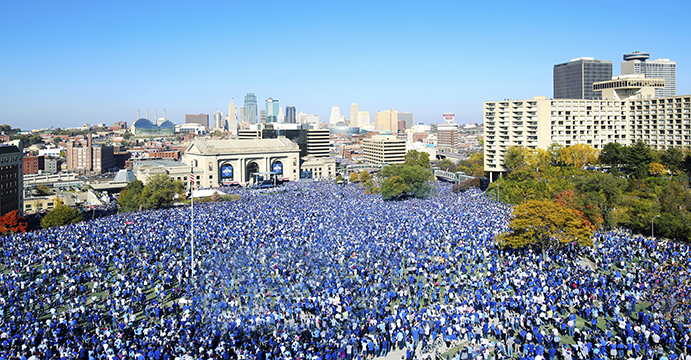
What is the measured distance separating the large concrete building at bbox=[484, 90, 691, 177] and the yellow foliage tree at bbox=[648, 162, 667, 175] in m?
8.29

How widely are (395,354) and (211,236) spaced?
72.6 ft

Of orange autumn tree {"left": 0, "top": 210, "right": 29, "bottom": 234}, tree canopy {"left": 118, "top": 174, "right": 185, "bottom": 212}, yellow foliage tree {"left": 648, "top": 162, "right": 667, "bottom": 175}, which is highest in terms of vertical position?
yellow foliage tree {"left": 648, "top": 162, "right": 667, "bottom": 175}

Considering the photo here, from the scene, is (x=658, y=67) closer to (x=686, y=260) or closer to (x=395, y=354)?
(x=686, y=260)

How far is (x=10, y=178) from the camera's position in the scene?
→ 58094mm

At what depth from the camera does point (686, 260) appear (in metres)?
31.3

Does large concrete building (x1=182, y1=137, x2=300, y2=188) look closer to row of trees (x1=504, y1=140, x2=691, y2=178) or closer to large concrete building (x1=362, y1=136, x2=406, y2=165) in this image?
large concrete building (x1=362, y1=136, x2=406, y2=165)

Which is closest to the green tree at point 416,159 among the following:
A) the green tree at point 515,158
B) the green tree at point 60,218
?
the green tree at point 515,158

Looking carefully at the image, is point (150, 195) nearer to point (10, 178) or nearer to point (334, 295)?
point (10, 178)

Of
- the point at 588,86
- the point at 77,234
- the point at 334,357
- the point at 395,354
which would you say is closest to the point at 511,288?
the point at 395,354

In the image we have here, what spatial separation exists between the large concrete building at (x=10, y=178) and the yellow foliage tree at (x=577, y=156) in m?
67.5

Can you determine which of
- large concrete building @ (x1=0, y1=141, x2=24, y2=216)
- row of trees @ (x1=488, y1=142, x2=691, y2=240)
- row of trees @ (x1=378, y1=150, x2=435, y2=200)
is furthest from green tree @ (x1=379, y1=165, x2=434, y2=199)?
large concrete building @ (x1=0, y1=141, x2=24, y2=216)

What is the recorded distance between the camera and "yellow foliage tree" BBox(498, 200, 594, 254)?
1342 inches

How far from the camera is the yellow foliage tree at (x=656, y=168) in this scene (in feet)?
202

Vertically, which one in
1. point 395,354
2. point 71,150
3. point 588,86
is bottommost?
point 395,354
